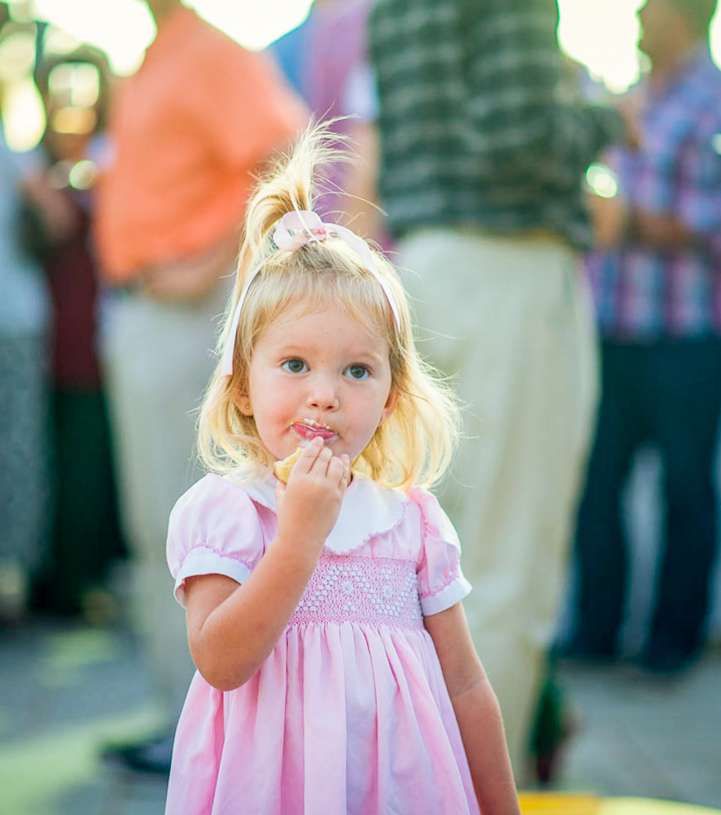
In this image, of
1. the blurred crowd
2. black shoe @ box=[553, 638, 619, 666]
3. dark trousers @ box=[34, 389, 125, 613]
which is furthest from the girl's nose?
dark trousers @ box=[34, 389, 125, 613]

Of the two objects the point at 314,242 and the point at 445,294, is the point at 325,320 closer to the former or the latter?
the point at 314,242

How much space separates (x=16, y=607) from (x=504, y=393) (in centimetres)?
293

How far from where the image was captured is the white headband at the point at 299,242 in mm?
1528

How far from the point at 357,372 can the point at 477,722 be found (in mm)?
434

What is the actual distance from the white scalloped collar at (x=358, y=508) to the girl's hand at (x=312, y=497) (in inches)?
2.9

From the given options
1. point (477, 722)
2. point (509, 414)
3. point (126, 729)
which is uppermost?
point (509, 414)

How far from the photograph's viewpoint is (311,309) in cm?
149

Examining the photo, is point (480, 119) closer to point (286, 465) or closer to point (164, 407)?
point (164, 407)

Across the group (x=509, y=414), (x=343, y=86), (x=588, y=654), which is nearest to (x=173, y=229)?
(x=343, y=86)

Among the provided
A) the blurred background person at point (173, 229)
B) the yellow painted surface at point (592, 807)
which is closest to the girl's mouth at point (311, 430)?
the yellow painted surface at point (592, 807)

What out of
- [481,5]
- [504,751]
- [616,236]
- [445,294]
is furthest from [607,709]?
[504,751]

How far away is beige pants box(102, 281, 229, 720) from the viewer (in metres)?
3.10

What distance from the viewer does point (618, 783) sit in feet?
10.3

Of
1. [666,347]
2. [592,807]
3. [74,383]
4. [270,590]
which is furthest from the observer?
[74,383]
